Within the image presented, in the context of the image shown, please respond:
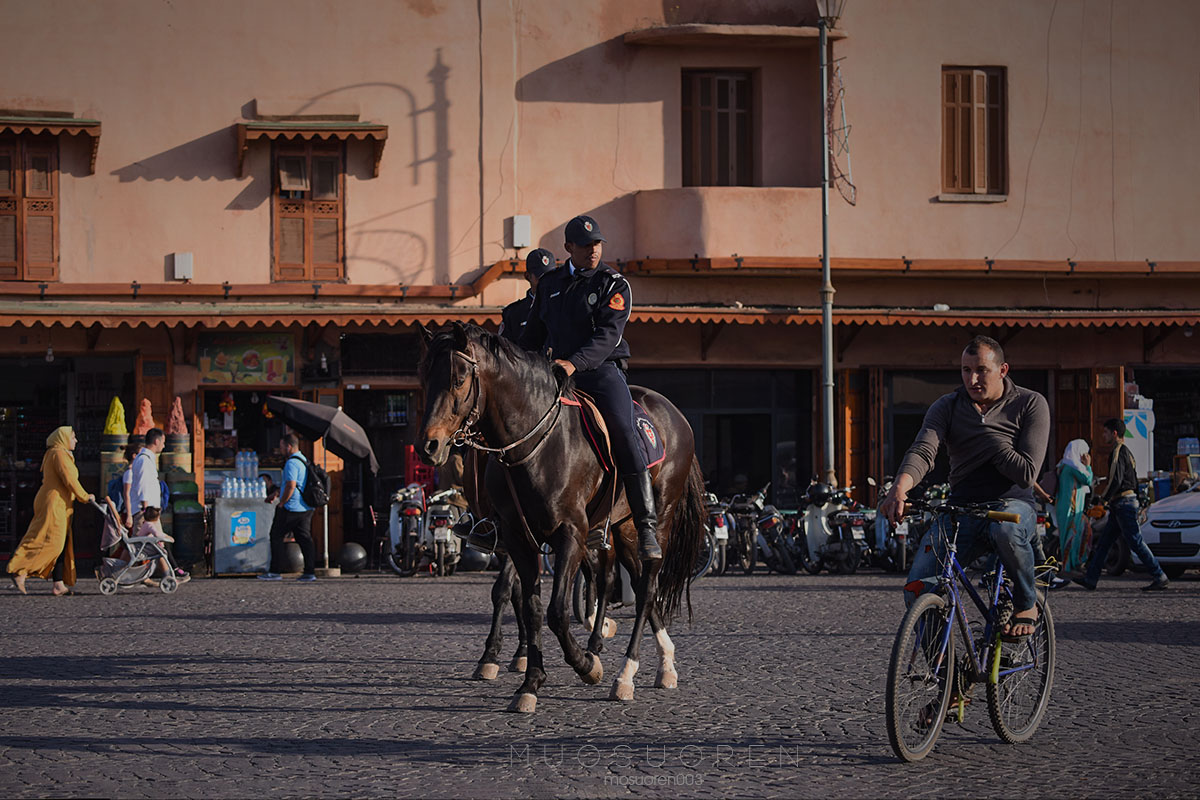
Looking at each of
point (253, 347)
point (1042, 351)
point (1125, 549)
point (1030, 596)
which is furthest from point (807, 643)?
point (1042, 351)

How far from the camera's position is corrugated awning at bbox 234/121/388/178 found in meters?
23.2

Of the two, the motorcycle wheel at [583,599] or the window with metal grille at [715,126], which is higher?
→ the window with metal grille at [715,126]

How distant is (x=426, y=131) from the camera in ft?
79.1

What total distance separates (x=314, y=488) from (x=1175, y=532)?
10.7 m

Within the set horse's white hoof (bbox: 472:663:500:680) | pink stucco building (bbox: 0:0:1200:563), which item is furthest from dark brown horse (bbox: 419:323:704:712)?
pink stucco building (bbox: 0:0:1200:563)

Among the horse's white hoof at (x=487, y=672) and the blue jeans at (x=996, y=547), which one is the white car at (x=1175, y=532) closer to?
the horse's white hoof at (x=487, y=672)

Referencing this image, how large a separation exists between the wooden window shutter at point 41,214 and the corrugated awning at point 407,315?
0.48 meters

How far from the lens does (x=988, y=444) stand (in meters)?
7.34

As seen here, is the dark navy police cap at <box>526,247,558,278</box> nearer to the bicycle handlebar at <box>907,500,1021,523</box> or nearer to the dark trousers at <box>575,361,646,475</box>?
the dark trousers at <box>575,361,646,475</box>

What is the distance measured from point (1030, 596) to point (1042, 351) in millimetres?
19326

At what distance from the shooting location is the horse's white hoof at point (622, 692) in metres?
8.79

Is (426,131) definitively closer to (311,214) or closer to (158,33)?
(311,214)

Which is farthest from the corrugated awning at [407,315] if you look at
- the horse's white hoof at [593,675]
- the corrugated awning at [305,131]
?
the horse's white hoof at [593,675]

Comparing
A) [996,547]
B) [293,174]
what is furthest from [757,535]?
[996,547]
